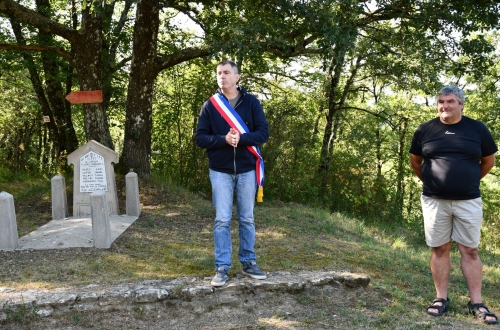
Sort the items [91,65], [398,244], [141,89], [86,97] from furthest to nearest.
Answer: [141,89] → [91,65] → [86,97] → [398,244]

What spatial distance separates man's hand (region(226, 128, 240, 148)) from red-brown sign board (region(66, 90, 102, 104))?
5.76 m

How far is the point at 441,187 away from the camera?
4297 millimetres

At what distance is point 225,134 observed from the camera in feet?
14.5

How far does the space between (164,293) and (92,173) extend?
4761 millimetres

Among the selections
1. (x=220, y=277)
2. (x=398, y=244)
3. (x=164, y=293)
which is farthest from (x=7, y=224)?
(x=398, y=244)

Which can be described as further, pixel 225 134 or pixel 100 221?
pixel 100 221

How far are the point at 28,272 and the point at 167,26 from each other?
9.57 metres

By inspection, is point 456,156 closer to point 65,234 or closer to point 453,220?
point 453,220

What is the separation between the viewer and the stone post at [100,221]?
6.19 m

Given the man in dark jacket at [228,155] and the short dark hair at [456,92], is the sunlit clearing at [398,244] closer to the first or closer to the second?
the short dark hair at [456,92]

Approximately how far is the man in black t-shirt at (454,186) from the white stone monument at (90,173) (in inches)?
229

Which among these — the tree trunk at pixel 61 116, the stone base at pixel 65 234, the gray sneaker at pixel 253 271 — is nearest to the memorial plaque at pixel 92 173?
the stone base at pixel 65 234

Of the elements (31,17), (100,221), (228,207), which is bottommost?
(100,221)

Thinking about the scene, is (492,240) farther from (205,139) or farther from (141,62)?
(205,139)
